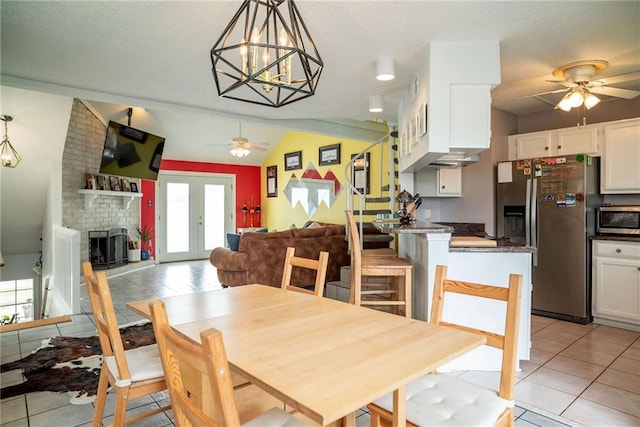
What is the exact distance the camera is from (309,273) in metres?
5.28

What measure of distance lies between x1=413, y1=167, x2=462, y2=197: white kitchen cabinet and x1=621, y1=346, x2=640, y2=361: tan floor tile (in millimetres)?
2203

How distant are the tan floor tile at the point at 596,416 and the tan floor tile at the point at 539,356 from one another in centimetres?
64

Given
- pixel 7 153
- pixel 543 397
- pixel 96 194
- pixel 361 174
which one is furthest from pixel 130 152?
pixel 543 397

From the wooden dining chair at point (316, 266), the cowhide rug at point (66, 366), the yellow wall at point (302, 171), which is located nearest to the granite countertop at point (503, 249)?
the wooden dining chair at point (316, 266)

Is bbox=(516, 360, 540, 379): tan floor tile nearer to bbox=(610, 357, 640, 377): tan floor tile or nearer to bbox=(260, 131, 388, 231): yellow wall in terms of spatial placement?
bbox=(610, 357, 640, 377): tan floor tile

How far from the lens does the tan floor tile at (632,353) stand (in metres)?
3.07

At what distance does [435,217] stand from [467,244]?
2123 mm

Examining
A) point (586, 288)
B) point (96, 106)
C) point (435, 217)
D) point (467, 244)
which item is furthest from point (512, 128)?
point (96, 106)

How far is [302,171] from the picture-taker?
8648mm

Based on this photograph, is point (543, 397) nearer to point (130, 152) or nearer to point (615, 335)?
point (615, 335)

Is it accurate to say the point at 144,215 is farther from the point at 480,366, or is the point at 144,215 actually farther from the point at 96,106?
the point at 480,366

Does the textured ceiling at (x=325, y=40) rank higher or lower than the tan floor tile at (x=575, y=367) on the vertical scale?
higher

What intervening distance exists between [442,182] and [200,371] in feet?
13.4

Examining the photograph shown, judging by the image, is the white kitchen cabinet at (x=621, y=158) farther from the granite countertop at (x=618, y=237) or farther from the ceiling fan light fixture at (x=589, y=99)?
the ceiling fan light fixture at (x=589, y=99)
